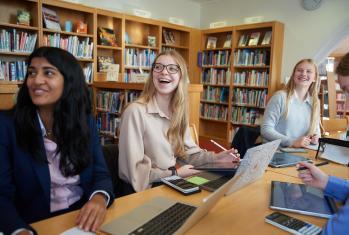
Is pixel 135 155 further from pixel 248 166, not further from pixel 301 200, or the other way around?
pixel 301 200

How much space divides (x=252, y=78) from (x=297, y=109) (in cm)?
277

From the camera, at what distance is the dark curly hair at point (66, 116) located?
4.13 ft

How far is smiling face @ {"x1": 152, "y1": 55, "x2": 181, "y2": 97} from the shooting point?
1823mm

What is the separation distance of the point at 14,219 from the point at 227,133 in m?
5.03

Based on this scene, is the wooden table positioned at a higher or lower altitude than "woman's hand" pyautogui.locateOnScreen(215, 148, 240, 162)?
lower

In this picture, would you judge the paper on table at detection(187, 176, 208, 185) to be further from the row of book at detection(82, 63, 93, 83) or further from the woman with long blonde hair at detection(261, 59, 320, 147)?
the row of book at detection(82, 63, 93, 83)

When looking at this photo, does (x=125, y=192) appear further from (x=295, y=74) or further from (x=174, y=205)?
(x=295, y=74)

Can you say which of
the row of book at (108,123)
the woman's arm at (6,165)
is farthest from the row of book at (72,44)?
the woman's arm at (6,165)

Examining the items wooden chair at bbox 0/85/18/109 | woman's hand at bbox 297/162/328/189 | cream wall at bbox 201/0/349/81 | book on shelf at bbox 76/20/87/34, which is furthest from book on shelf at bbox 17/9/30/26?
woman's hand at bbox 297/162/328/189

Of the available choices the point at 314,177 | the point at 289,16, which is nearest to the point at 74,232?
the point at 314,177

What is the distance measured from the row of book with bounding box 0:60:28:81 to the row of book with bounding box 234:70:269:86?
354 cm

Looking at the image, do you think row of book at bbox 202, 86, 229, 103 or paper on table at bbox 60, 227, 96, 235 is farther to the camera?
row of book at bbox 202, 86, 229, 103

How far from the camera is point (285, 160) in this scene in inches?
73.2

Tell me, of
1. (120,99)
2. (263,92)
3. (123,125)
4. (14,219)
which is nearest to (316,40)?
(263,92)
